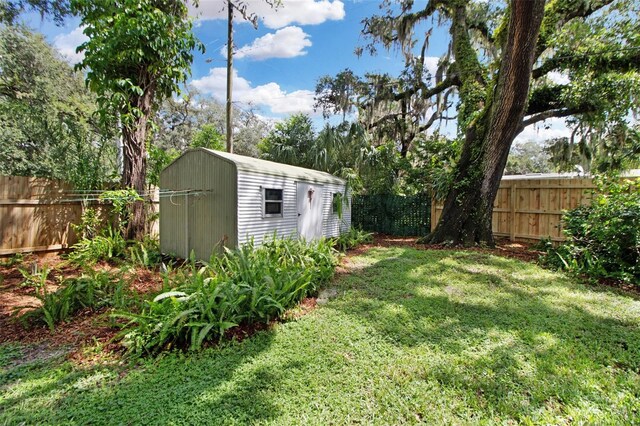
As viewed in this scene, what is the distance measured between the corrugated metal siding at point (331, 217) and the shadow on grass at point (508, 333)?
343 centimetres

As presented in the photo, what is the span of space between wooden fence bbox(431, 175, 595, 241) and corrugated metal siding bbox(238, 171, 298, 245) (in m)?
5.89

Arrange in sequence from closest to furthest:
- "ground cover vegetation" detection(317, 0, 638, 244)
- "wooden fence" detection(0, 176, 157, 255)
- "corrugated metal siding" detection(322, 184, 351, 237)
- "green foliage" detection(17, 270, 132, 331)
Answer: "green foliage" detection(17, 270, 132, 331)
"wooden fence" detection(0, 176, 157, 255)
"ground cover vegetation" detection(317, 0, 638, 244)
"corrugated metal siding" detection(322, 184, 351, 237)

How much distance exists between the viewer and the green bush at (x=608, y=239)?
4.39m

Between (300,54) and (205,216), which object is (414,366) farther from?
(300,54)

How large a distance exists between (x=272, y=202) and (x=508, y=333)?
15.1ft

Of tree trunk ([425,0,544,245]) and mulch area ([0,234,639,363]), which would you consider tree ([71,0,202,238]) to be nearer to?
mulch area ([0,234,639,363])

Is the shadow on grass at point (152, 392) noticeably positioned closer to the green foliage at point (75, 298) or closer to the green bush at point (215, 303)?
the green bush at point (215, 303)

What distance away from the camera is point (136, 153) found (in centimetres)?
618

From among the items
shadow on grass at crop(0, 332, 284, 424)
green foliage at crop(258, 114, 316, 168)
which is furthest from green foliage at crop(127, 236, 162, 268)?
green foliage at crop(258, 114, 316, 168)

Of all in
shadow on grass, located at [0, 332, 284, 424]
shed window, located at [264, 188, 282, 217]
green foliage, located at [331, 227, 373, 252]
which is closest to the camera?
shadow on grass, located at [0, 332, 284, 424]

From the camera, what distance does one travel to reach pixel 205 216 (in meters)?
5.76

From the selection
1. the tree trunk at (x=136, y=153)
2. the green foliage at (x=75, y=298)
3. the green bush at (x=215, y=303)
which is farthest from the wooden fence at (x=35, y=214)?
the green bush at (x=215, y=303)

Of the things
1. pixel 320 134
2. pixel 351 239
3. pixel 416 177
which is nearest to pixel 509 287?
pixel 351 239

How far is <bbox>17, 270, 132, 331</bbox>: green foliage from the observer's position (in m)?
3.20
